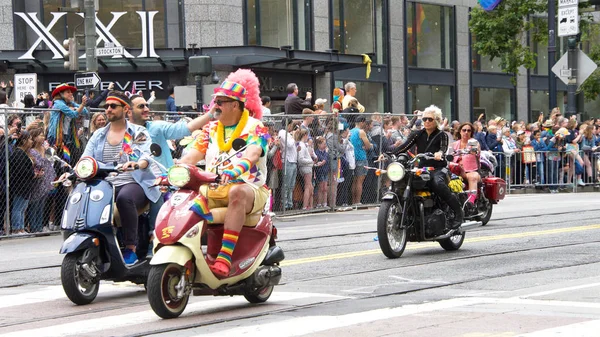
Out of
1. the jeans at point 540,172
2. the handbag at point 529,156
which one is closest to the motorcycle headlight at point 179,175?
the handbag at point 529,156

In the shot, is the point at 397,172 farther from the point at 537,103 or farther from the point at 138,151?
the point at 537,103

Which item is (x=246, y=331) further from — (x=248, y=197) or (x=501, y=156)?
(x=501, y=156)

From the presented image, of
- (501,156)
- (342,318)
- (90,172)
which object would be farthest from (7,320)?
(501,156)

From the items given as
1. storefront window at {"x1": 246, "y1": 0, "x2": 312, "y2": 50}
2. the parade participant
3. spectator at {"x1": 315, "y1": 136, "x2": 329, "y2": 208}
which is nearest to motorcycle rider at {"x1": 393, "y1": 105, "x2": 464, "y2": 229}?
the parade participant

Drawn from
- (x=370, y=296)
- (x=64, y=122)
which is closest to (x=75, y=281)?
(x=370, y=296)

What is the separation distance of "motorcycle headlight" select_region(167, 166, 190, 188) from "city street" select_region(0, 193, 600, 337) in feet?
3.45

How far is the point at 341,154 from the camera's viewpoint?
857 inches

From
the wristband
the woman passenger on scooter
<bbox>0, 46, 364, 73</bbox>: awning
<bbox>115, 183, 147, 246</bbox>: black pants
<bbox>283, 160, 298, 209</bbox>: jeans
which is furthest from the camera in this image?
<bbox>0, 46, 364, 73</bbox>: awning

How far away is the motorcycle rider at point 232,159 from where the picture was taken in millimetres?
8750

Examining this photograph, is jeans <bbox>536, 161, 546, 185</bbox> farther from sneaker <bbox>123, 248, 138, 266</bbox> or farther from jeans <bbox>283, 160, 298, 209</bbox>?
sneaker <bbox>123, 248, 138, 266</bbox>

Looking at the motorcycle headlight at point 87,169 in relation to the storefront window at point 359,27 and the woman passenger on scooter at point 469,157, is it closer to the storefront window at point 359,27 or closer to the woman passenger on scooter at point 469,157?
the woman passenger on scooter at point 469,157

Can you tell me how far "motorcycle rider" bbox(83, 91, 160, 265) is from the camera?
9953mm

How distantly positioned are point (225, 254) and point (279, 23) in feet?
91.2

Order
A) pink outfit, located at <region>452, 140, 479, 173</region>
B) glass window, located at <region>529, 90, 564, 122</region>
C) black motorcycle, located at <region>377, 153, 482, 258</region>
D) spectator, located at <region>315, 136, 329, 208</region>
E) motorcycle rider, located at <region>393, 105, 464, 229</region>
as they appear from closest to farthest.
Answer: black motorcycle, located at <region>377, 153, 482, 258</region> → motorcycle rider, located at <region>393, 105, 464, 229</region> → pink outfit, located at <region>452, 140, 479, 173</region> → spectator, located at <region>315, 136, 329, 208</region> → glass window, located at <region>529, 90, 564, 122</region>
